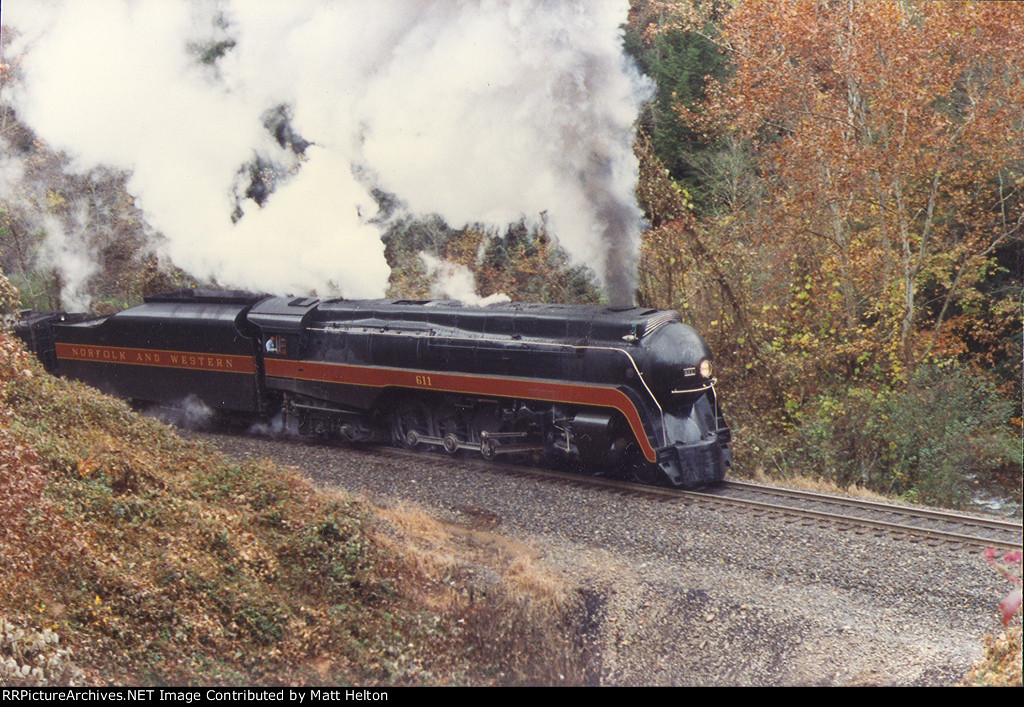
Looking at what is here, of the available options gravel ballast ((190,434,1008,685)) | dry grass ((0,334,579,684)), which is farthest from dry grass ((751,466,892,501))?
dry grass ((0,334,579,684))

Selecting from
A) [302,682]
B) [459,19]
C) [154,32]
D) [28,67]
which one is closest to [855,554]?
[302,682]

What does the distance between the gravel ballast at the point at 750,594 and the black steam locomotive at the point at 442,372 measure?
994mm

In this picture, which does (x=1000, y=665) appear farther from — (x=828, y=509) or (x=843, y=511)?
(x=828, y=509)

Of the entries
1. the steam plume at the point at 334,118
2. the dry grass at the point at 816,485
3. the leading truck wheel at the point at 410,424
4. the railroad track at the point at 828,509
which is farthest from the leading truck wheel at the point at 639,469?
the steam plume at the point at 334,118

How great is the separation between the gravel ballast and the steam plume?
4.80m

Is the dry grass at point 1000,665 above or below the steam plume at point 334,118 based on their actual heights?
below

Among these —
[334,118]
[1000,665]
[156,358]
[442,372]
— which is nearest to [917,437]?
[1000,665]

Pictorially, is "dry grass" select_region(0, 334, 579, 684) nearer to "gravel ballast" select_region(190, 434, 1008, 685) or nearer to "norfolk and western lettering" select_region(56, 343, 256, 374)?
"gravel ballast" select_region(190, 434, 1008, 685)

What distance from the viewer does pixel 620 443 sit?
10594 millimetres

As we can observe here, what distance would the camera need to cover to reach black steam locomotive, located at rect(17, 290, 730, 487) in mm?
10398

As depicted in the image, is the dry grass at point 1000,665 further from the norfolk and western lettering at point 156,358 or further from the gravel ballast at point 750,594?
the norfolk and western lettering at point 156,358

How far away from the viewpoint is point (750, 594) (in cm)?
766

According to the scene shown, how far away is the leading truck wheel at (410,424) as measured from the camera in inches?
492

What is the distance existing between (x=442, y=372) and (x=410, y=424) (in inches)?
49.8
